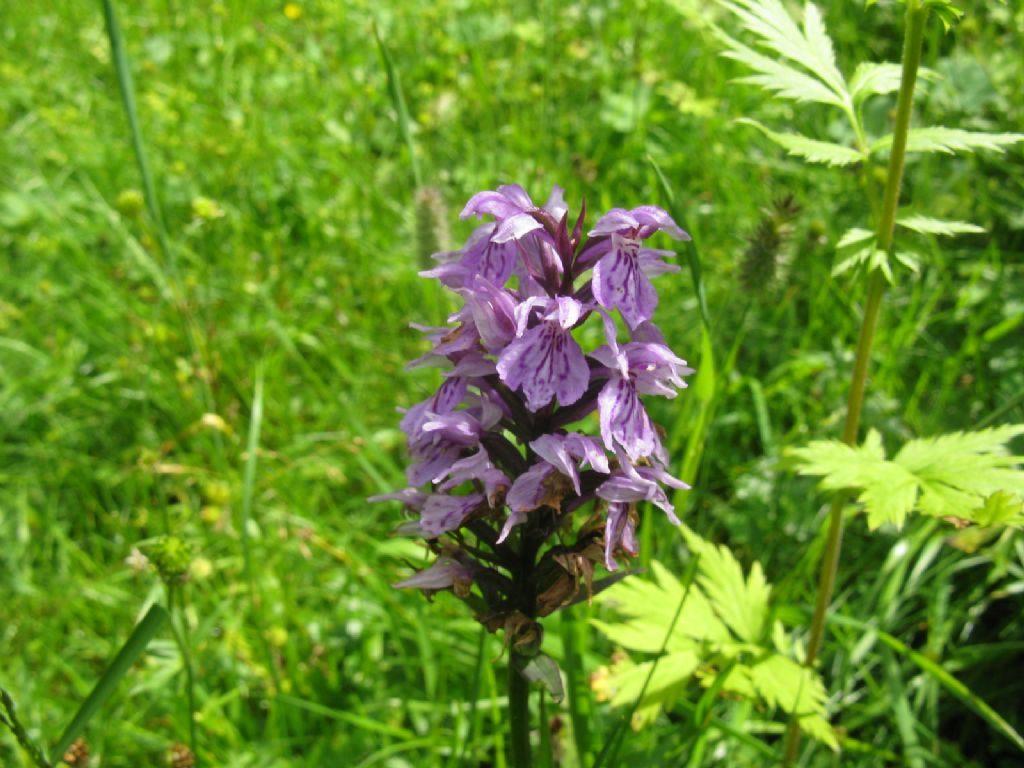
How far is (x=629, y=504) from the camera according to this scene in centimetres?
142

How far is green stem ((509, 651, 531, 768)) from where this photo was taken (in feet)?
5.05

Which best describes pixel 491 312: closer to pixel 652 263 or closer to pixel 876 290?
pixel 652 263

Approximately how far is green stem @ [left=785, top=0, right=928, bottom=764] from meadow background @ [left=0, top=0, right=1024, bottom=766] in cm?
26

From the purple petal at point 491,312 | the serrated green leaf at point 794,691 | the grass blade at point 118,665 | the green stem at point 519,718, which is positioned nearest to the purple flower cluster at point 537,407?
the purple petal at point 491,312

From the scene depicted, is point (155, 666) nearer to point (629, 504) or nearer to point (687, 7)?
point (629, 504)

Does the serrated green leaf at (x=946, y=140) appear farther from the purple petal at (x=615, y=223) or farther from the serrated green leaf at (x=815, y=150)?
the purple petal at (x=615, y=223)

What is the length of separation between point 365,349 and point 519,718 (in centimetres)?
229

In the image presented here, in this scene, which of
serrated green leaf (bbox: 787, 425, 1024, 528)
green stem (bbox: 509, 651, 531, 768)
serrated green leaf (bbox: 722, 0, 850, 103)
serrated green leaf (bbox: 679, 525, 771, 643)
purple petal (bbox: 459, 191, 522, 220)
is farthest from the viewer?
serrated green leaf (bbox: 679, 525, 771, 643)

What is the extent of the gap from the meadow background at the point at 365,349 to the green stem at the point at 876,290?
261 millimetres

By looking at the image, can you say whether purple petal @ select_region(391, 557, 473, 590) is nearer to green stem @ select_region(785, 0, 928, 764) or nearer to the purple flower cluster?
the purple flower cluster

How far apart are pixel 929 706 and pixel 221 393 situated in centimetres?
268

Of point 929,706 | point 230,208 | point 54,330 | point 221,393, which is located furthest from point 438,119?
point 929,706

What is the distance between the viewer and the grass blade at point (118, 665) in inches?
57.7

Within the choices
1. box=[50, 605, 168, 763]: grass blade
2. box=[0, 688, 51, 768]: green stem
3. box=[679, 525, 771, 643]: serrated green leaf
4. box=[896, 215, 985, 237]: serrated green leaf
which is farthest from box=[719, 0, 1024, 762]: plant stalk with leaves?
box=[0, 688, 51, 768]: green stem
